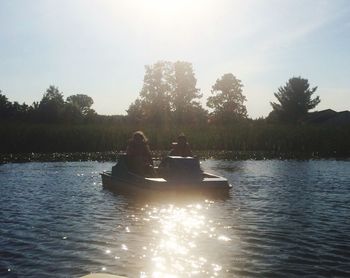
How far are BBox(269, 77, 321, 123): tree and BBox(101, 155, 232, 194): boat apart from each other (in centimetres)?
6624

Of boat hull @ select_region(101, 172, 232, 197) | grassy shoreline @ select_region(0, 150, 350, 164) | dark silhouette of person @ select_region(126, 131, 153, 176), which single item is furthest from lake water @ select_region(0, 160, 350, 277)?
grassy shoreline @ select_region(0, 150, 350, 164)

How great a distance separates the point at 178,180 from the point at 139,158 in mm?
2637

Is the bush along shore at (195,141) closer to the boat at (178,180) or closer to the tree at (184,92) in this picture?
the boat at (178,180)

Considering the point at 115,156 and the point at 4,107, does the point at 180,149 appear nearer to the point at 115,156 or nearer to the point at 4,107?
the point at 115,156

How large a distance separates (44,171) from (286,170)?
13.4 metres

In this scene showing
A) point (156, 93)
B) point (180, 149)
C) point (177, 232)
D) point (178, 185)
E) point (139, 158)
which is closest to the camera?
point (177, 232)

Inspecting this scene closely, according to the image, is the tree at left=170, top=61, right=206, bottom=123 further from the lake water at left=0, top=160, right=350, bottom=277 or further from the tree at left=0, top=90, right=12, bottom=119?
the lake water at left=0, top=160, right=350, bottom=277

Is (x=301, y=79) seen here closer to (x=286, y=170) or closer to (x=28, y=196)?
(x=286, y=170)

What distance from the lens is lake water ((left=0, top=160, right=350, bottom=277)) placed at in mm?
8750

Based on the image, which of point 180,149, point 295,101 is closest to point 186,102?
point 295,101

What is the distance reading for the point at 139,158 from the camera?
18641mm

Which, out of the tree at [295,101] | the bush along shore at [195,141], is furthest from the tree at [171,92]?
the bush along shore at [195,141]

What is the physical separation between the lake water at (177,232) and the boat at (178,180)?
40 centimetres

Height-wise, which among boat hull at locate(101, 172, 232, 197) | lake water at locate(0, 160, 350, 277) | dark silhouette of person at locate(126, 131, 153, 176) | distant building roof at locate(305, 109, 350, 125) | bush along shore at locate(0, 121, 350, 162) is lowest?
lake water at locate(0, 160, 350, 277)
